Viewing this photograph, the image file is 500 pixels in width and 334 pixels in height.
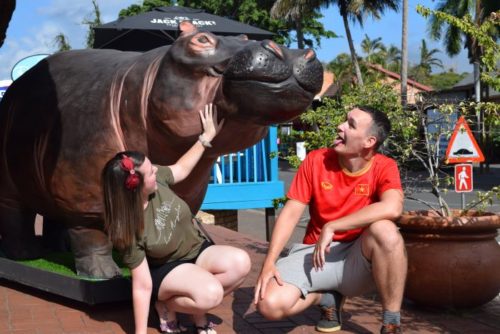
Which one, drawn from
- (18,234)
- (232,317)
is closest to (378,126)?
(232,317)

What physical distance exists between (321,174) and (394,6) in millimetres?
27349

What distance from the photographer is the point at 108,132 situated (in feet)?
14.3

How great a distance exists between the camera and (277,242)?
3803 millimetres

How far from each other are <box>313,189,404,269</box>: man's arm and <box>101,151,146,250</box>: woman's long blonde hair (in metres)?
0.94

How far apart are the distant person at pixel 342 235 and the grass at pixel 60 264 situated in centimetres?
141

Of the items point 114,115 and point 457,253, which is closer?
point 114,115

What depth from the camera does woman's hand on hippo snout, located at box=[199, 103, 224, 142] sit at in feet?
12.4

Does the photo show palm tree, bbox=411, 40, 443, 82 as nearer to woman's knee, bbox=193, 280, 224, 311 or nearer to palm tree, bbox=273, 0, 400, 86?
palm tree, bbox=273, 0, 400, 86

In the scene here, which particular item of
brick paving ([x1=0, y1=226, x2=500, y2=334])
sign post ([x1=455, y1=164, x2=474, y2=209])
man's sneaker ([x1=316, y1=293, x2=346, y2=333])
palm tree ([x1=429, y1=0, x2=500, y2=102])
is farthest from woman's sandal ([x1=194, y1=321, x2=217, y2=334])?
palm tree ([x1=429, y1=0, x2=500, y2=102])

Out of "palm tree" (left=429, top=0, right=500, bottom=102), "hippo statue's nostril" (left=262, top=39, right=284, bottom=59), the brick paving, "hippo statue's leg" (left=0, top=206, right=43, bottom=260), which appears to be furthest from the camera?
"palm tree" (left=429, top=0, right=500, bottom=102)

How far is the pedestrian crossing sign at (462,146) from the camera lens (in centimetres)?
535

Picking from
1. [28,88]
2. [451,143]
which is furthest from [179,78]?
[451,143]

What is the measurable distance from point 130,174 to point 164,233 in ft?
1.36

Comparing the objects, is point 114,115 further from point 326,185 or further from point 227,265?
point 326,185
